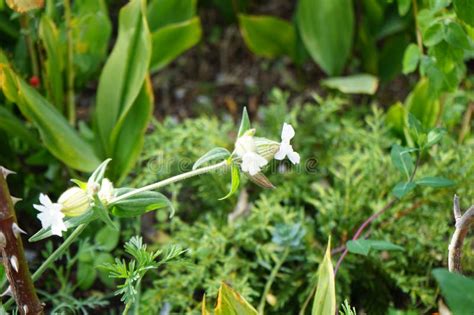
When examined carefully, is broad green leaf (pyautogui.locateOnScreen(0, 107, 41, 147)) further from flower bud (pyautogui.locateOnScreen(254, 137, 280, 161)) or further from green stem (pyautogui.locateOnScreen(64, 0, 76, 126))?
flower bud (pyautogui.locateOnScreen(254, 137, 280, 161))

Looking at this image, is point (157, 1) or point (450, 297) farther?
point (157, 1)

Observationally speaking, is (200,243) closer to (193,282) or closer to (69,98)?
(193,282)

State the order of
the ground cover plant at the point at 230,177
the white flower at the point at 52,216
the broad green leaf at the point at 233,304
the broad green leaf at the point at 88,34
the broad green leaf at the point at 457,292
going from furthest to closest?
the broad green leaf at the point at 88,34 < the ground cover plant at the point at 230,177 < the broad green leaf at the point at 233,304 < the white flower at the point at 52,216 < the broad green leaf at the point at 457,292

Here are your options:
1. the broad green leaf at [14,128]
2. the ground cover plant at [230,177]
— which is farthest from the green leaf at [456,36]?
the broad green leaf at [14,128]

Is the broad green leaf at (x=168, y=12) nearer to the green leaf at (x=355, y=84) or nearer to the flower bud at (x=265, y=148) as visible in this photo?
the green leaf at (x=355, y=84)

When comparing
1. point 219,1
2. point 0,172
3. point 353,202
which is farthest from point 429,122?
point 0,172

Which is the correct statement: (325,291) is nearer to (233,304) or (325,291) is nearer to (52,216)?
(233,304)
